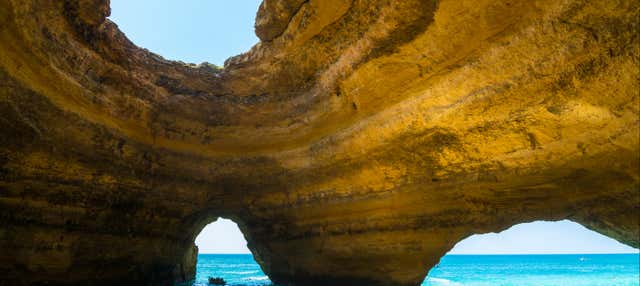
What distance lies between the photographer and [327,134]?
658cm

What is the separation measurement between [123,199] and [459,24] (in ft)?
22.2

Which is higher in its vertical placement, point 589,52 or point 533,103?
point 589,52

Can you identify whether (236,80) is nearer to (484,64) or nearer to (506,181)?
(484,64)

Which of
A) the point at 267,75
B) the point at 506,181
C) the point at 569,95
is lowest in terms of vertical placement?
the point at 506,181

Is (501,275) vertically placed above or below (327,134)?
below

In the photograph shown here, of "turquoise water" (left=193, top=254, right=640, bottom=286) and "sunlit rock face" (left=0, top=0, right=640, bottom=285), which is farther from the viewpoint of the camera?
"turquoise water" (left=193, top=254, right=640, bottom=286)

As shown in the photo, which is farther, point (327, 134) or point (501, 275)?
point (501, 275)

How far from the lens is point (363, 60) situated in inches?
217

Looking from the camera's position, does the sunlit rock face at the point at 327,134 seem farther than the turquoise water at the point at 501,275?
No

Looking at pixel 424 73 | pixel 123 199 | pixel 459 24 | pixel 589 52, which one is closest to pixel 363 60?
pixel 424 73

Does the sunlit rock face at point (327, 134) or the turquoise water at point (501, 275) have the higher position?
the sunlit rock face at point (327, 134)

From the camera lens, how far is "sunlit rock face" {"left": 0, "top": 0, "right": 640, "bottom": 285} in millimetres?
4176

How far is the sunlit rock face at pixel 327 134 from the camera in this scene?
13.7 ft

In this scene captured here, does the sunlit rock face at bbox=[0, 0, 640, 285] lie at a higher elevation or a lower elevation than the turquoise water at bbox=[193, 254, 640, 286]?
higher
